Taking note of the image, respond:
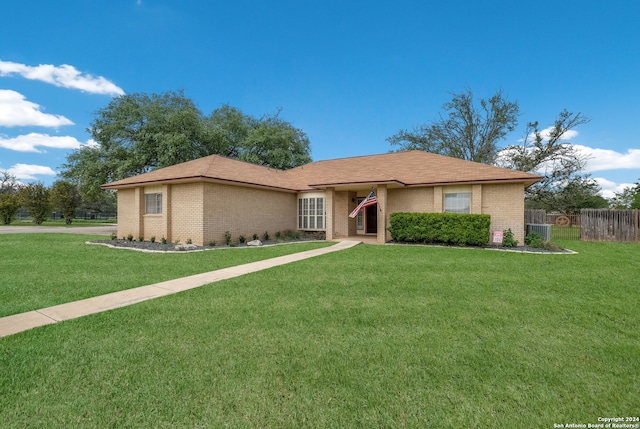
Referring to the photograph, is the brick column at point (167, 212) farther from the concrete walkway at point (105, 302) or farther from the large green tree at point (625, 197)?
the large green tree at point (625, 197)

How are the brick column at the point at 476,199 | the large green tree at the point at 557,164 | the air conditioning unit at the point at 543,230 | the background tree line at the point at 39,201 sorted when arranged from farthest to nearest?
the background tree line at the point at 39,201
the large green tree at the point at 557,164
the brick column at the point at 476,199
the air conditioning unit at the point at 543,230

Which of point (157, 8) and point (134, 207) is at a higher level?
point (157, 8)

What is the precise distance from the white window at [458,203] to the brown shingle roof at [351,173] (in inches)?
32.1

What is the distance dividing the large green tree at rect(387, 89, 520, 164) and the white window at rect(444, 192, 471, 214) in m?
19.1

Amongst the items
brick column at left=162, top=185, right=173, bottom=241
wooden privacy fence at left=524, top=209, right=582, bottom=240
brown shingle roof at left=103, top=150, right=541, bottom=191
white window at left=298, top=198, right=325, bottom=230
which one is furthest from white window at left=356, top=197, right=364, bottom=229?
brick column at left=162, top=185, right=173, bottom=241

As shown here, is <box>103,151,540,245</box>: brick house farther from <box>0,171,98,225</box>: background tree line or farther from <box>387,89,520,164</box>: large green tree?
<box>0,171,98,225</box>: background tree line

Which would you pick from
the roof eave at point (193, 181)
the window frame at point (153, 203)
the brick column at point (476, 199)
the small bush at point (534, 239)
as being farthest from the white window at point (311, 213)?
the small bush at point (534, 239)

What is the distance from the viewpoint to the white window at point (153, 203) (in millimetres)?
15078

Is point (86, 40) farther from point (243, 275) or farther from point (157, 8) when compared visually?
point (243, 275)

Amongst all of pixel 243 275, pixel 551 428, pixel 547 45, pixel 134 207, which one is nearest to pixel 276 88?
pixel 134 207

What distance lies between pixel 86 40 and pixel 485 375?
75.2 feet

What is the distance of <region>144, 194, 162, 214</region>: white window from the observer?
15.1 metres

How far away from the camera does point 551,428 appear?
2104 millimetres

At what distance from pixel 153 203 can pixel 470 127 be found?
1212 inches
